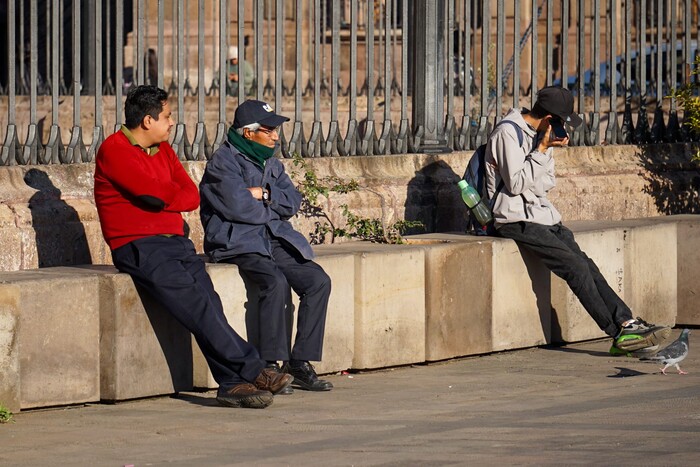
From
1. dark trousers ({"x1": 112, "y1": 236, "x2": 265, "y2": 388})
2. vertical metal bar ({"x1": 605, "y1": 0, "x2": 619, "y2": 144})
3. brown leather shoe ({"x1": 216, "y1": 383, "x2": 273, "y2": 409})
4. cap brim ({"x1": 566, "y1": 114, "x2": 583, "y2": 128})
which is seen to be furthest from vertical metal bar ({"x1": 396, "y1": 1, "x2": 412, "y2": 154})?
brown leather shoe ({"x1": 216, "y1": 383, "x2": 273, "y2": 409})

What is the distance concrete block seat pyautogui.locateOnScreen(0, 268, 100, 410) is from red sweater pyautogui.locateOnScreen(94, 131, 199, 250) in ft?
0.92

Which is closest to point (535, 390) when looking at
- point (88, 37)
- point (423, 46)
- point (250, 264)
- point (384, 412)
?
point (384, 412)

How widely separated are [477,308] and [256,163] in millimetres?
1681

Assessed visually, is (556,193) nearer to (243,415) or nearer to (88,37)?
(88,37)

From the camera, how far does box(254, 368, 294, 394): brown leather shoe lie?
297 inches

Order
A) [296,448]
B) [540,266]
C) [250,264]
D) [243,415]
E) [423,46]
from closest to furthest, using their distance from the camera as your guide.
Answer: [296,448] → [243,415] → [250,264] → [540,266] → [423,46]

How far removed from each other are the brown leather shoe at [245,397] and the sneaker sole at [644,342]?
2.51 meters

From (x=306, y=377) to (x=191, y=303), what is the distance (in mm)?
826

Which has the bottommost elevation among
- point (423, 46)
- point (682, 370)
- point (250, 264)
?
point (682, 370)

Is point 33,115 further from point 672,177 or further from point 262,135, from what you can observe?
point 672,177

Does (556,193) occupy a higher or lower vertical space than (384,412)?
higher

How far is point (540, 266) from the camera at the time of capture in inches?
378

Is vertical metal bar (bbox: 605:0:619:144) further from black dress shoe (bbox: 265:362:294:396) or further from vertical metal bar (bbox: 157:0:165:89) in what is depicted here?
black dress shoe (bbox: 265:362:294:396)

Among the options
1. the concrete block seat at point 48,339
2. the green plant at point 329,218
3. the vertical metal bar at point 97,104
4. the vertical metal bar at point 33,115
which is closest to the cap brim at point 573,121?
the green plant at point 329,218
